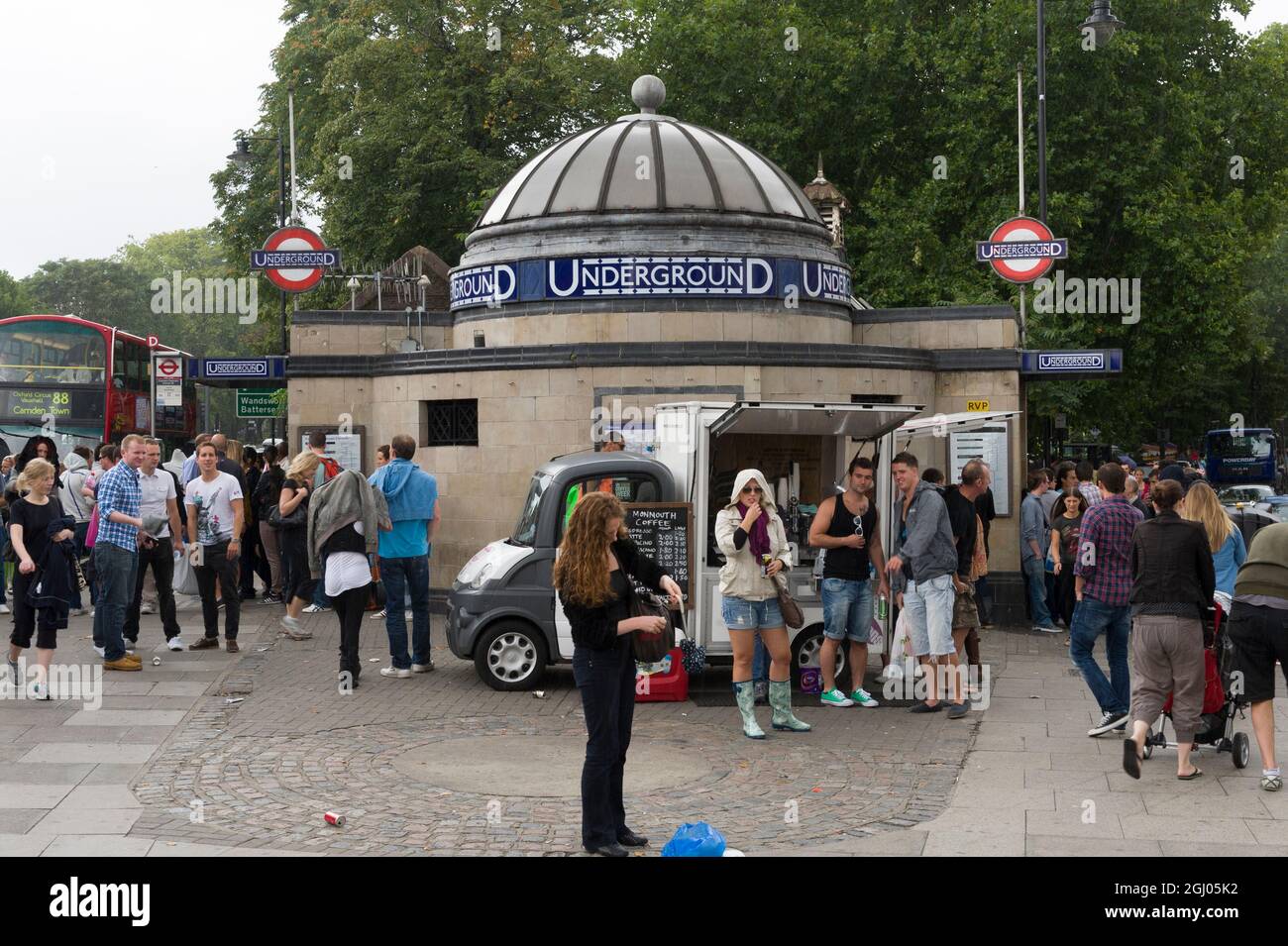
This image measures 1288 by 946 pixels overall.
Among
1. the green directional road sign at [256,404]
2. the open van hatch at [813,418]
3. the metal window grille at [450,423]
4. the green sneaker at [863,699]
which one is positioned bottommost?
the green sneaker at [863,699]

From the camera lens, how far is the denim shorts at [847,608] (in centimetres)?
1073

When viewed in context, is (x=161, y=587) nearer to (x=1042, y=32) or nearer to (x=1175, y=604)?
(x=1175, y=604)

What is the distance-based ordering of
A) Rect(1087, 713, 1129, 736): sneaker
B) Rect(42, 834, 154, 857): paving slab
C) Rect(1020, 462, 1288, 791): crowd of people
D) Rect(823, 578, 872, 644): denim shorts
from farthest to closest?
Rect(823, 578, 872, 644): denim shorts
Rect(1087, 713, 1129, 736): sneaker
Rect(1020, 462, 1288, 791): crowd of people
Rect(42, 834, 154, 857): paving slab

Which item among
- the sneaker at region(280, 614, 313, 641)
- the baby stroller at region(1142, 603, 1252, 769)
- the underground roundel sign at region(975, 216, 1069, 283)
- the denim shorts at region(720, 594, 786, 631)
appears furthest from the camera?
the underground roundel sign at region(975, 216, 1069, 283)

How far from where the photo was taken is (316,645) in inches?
552

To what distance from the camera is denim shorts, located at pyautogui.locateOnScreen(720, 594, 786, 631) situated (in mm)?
9828

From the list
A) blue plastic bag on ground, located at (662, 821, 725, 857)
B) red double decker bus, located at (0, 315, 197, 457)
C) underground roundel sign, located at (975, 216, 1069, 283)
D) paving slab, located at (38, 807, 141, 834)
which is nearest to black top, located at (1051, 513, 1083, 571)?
underground roundel sign, located at (975, 216, 1069, 283)

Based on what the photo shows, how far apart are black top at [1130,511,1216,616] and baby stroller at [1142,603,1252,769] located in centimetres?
27

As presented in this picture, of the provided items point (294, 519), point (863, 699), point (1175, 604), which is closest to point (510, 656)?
point (863, 699)

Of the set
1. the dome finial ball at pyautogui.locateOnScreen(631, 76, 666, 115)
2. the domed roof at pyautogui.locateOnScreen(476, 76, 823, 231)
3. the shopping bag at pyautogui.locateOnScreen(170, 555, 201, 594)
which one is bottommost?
the shopping bag at pyautogui.locateOnScreen(170, 555, 201, 594)

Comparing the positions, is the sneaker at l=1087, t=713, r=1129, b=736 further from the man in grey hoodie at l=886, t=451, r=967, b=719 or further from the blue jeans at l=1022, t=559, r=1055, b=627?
the blue jeans at l=1022, t=559, r=1055, b=627

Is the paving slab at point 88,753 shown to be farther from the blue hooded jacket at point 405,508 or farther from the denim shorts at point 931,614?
the denim shorts at point 931,614

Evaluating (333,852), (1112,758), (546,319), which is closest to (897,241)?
(546,319)

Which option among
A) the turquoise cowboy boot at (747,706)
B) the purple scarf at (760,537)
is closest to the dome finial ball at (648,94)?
the purple scarf at (760,537)
